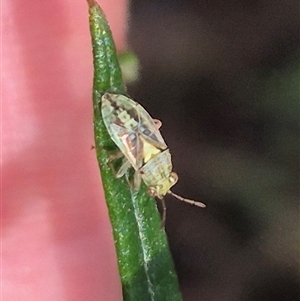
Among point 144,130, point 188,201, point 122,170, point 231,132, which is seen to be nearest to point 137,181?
point 122,170

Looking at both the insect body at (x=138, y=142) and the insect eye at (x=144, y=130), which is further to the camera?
the insect eye at (x=144, y=130)

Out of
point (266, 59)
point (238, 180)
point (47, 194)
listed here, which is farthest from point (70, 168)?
point (266, 59)

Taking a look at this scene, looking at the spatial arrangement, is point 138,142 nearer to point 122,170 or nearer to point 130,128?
point 130,128

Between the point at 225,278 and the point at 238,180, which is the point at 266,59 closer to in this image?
the point at 238,180

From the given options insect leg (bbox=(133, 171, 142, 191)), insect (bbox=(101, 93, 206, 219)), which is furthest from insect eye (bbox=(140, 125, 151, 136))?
insect leg (bbox=(133, 171, 142, 191))

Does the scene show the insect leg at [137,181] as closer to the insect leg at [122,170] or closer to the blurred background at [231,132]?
the insect leg at [122,170]

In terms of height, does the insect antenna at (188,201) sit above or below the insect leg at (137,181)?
below

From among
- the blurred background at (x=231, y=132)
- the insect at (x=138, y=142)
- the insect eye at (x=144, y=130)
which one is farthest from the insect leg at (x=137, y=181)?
the blurred background at (x=231, y=132)
